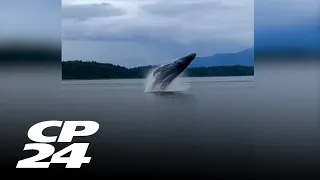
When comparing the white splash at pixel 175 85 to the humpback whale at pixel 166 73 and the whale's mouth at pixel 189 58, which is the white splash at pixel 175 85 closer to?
the humpback whale at pixel 166 73

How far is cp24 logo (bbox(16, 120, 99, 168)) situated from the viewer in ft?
19.9

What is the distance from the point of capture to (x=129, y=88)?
9.34 metres

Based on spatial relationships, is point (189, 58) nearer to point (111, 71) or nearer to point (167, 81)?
point (111, 71)

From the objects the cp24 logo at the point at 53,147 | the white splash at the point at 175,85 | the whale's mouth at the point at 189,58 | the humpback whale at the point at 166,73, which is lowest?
the cp24 logo at the point at 53,147

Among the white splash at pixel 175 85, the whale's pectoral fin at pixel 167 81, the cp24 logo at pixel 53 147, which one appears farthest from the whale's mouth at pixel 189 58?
the whale's pectoral fin at pixel 167 81

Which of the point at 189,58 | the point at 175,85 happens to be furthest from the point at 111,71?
the point at 175,85

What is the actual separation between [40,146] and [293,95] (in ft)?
14.0

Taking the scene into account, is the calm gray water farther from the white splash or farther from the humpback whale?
the humpback whale

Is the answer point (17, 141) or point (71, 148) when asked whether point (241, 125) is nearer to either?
point (71, 148)

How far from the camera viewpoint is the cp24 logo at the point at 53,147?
6.05 m

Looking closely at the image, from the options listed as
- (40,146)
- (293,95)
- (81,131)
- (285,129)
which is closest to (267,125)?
(285,129)

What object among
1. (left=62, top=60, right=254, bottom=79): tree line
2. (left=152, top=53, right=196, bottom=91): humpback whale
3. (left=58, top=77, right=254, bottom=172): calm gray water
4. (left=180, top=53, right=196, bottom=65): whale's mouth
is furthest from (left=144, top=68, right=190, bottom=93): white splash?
(left=62, top=60, right=254, bottom=79): tree line

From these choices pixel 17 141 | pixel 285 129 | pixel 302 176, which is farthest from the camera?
pixel 285 129

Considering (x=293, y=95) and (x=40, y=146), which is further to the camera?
(x=293, y=95)
